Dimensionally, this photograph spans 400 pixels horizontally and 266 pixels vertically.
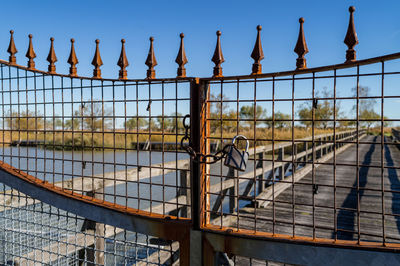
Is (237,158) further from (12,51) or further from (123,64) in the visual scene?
(12,51)

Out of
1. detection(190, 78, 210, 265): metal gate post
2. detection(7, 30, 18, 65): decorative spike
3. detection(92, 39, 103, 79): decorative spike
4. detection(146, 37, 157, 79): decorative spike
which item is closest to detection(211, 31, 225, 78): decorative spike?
detection(190, 78, 210, 265): metal gate post

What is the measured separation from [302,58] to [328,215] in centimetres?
473

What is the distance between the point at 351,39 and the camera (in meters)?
1.54

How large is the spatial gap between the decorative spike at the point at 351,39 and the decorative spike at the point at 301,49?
21cm

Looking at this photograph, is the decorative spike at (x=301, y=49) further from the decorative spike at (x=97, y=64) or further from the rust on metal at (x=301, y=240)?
the decorative spike at (x=97, y=64)

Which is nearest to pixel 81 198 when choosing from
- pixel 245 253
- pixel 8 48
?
pixel 245 253

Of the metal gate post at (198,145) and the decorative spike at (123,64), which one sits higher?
the decorative spike at (123,64)

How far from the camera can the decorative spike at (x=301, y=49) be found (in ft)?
5.45

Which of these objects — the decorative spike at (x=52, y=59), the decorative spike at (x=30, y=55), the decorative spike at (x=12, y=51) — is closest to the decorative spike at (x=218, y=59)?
the decorative spike at (x=52, y=59)

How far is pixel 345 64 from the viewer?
1.57m

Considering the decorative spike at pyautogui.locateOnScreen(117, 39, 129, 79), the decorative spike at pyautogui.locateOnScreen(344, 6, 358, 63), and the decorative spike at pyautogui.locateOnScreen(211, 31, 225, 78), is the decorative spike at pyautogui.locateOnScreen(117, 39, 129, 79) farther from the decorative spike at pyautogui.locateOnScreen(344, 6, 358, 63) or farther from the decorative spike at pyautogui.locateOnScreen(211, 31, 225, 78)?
the decorative spike at pyautogui.locateOnScreen(344, 6, 358, 63)

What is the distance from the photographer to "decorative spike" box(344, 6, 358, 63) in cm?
152

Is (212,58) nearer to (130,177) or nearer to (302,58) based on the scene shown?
(302,58)

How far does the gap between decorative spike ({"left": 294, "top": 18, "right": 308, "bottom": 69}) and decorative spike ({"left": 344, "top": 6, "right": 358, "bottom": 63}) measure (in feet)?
0.69
